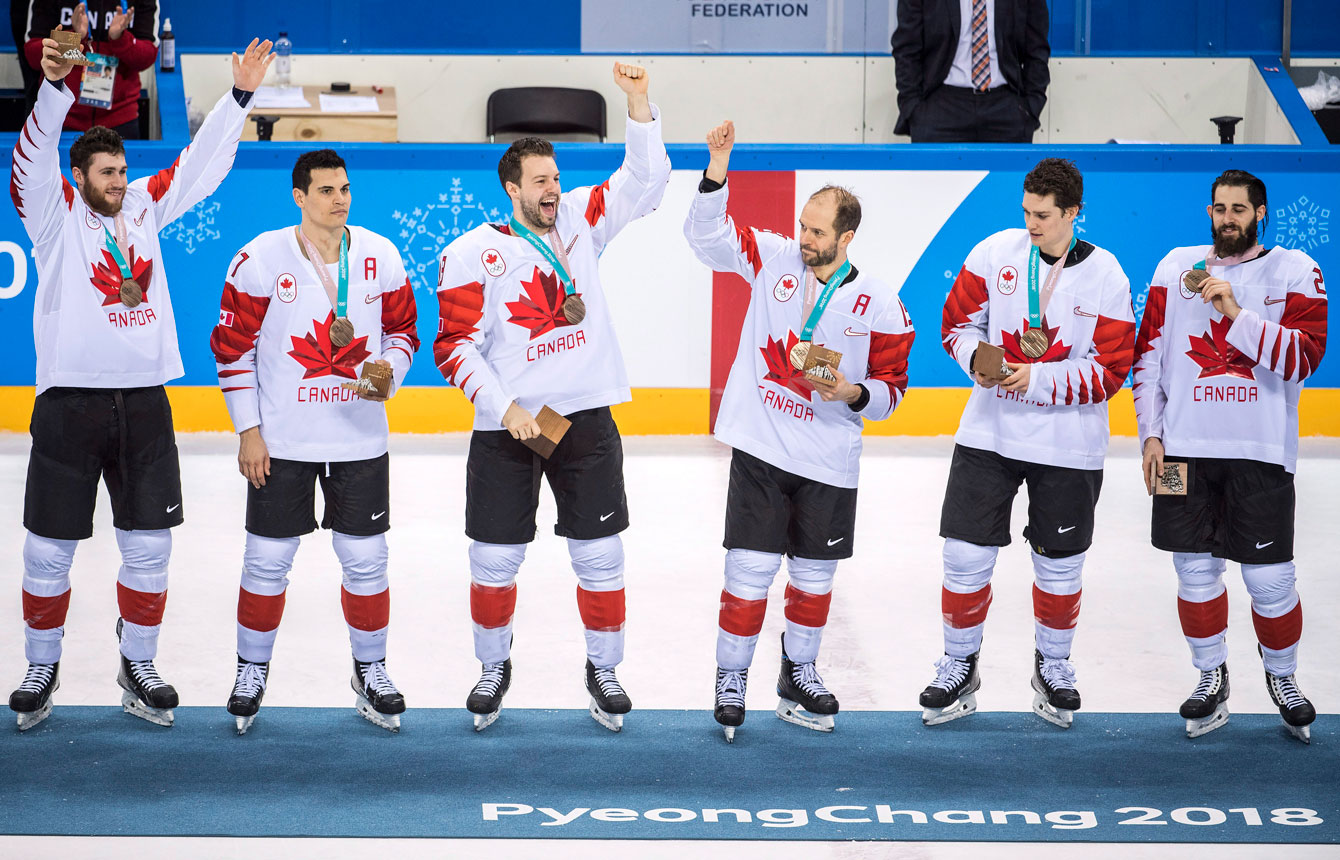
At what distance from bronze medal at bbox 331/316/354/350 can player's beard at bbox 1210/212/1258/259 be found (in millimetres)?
2724

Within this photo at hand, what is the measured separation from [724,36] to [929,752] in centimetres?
844

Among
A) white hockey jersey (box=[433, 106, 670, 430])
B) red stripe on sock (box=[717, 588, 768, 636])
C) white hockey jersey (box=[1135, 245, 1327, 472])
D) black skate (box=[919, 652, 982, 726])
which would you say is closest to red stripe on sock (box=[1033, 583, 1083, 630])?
black skate (box=[919, 652, 982, 726])

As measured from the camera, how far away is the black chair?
11.3 metres

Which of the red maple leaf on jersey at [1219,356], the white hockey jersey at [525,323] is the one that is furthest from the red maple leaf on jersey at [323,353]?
the red maple leaf on jersey at [1219,356]

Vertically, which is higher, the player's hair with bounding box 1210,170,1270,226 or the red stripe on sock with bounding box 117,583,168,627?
the player's hair with bounding box 1210,170,1270,226

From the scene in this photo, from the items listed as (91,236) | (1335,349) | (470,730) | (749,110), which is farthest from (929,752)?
(749,110)

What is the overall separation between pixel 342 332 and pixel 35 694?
58.3 inches

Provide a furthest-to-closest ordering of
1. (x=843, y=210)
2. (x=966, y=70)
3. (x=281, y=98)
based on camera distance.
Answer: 1. (x=281, y=98)
2. (x=966, y=70)
3. (x=843, y=210)

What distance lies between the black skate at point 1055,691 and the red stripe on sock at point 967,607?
10.3 inches

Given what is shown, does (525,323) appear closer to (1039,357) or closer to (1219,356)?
(1039,357)

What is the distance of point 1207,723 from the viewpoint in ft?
15.6

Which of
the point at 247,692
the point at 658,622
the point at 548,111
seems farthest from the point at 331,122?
the point at 247,692

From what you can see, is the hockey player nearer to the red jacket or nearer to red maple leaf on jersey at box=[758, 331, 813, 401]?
red maple leaf on jersey at box=[758, 331, 813, 401]

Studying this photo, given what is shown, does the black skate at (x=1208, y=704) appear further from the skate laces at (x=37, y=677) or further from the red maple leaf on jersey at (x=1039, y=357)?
the skate laces at (x=37, y=677)
